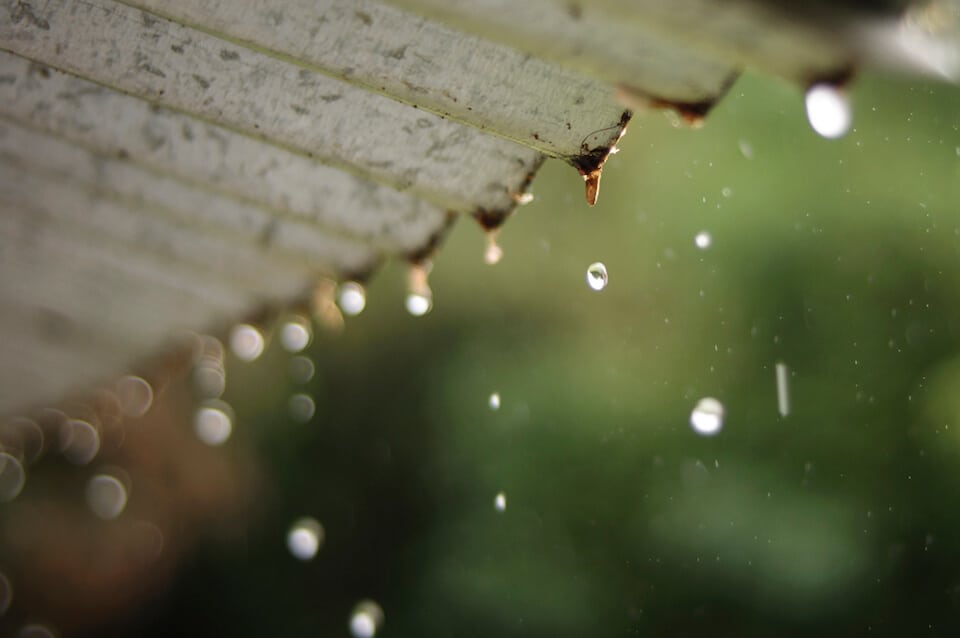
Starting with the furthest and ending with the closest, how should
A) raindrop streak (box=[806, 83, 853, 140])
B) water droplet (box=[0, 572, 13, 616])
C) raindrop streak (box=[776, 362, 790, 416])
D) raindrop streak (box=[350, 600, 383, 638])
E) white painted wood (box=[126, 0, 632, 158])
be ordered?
water droplet (box=[0, 572, 13, 616]) < raindrop streak (box=[350, 600, 383, 638]) < raindrop streak (box=[776, 362, 790, 416]) < white painted wood (box=[126, 0, 632, 158]) < raindrop streak (box=[806, 83, 853, 140])

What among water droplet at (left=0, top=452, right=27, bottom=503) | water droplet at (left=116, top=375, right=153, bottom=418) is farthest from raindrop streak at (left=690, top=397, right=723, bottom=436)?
water droplet at (left=0, top=452, right=27, bottom=503)

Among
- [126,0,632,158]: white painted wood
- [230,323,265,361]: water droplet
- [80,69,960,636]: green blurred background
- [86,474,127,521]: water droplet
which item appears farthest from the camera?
[86,474,127,521]: water droplet

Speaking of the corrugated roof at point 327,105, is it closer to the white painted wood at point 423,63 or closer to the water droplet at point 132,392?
the white painted wood at point 423,63

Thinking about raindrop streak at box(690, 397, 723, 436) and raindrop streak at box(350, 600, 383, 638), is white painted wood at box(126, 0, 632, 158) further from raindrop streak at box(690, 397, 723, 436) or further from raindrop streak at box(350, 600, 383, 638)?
raindrop streak at box(350, 600, 383, 638)

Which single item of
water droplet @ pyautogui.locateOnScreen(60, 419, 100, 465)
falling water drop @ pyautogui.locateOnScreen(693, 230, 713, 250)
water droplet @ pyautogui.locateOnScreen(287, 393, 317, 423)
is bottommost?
water droplet @ pyautogui.locateOnScreen(60, 419, 100, 465)

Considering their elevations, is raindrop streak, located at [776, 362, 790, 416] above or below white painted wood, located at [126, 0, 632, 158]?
above

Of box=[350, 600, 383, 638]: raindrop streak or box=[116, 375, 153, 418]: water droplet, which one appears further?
box=[350, 600, 383, 638]: raindrop streak

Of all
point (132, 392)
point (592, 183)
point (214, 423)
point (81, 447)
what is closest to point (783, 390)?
point (132, 392)

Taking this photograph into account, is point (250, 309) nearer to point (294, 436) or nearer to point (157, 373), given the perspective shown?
point (157, 373)
